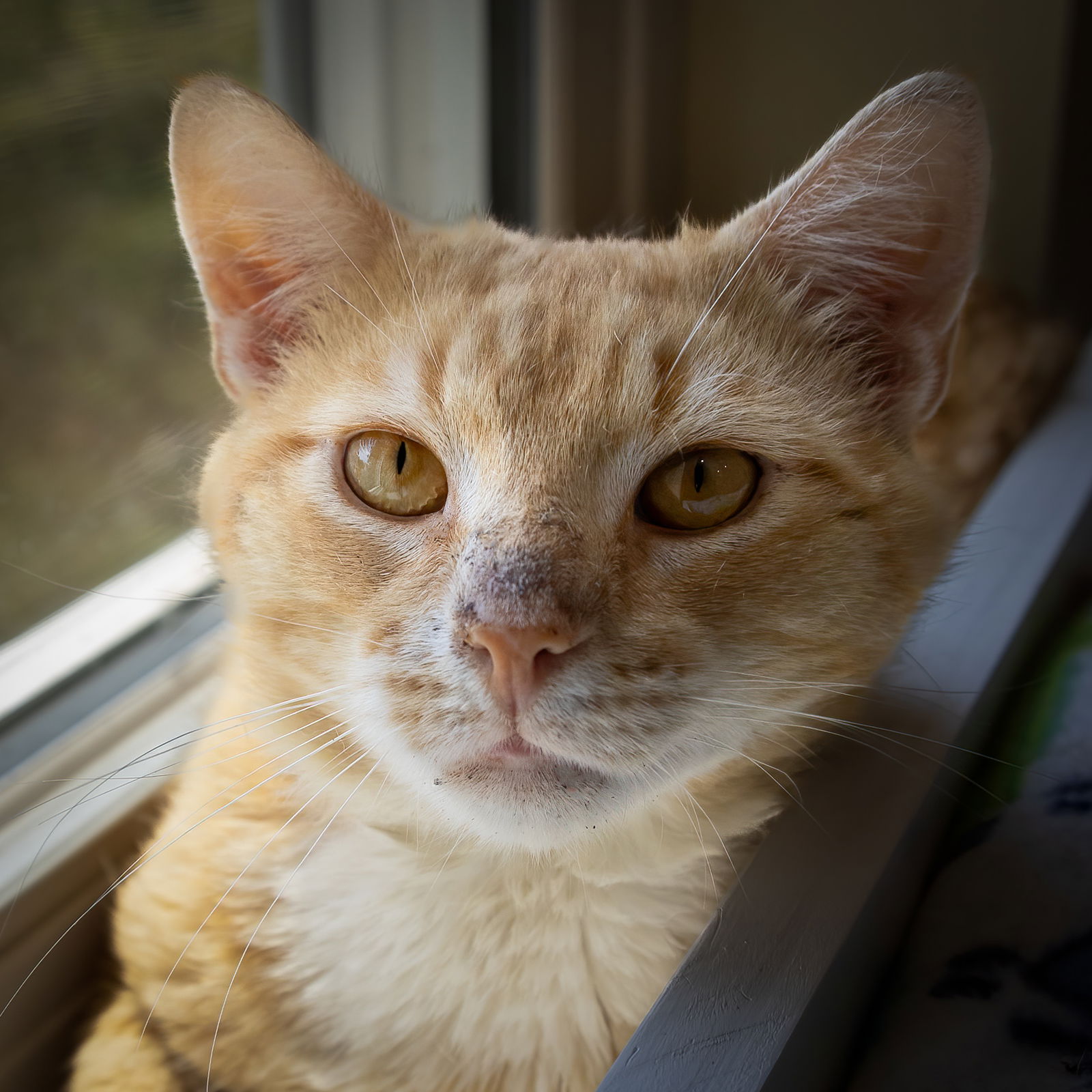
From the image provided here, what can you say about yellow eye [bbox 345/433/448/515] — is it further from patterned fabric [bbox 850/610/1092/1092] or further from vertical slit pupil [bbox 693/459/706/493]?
patterned fabric [bbox 850/610/1092/1092]

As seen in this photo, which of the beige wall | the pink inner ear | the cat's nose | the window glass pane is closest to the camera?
the cat's nose

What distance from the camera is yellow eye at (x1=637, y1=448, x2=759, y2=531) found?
0.84 meters

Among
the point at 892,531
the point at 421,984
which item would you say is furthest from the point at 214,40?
the point at 421,984

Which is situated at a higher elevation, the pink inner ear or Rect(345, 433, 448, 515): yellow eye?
the pink inner ear

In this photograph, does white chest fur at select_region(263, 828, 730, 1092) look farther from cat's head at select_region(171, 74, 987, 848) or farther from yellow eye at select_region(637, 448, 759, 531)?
yellow eye at select_region(637, 448, 759, 531)

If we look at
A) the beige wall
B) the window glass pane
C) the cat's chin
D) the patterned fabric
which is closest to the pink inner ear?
the window glass pane

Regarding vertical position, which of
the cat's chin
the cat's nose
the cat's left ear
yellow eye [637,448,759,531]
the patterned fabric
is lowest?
the patterned fabric

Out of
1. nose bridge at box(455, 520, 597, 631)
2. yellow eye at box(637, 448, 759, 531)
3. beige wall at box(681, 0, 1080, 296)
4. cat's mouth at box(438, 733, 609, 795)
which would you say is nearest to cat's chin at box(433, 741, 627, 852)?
cat's mouth at box(438, 733, 609, 795)

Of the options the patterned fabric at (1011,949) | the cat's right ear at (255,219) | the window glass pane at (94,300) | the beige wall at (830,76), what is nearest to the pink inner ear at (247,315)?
the cat's right ear at (255,219)

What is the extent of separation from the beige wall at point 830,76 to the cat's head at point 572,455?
52 cm

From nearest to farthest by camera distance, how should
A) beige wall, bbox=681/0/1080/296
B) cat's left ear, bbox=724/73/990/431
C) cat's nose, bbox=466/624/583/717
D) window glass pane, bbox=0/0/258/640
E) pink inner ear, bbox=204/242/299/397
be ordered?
cat's nose, bbox=466/624/583/717 < cat's left ear, bbox=724/73/990/431 < pink inner ear, bbox=204/242/299/397 < window glass pane, bbox=0/0/258/640 < beige wall, bbox=681/0/1080/296

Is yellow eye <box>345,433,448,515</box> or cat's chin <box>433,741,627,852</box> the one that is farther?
yellow eye <box>345,433,448,515</box>

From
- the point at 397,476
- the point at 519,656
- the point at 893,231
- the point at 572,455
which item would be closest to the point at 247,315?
the point at 397,476

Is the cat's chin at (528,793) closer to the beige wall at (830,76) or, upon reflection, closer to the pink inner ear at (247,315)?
the pink inner ear at (247,315)
